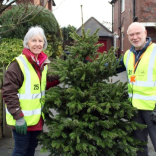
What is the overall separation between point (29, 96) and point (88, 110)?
771mm

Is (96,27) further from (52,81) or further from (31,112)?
(31,112)

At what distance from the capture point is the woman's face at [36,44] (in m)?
3.04

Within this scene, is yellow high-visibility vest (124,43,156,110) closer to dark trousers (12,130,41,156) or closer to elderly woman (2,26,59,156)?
elderly woman (2,26,59,156)

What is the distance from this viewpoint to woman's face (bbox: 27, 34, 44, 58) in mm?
3045

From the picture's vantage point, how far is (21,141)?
3.01 meters

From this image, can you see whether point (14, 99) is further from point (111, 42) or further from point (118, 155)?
point (111, 42)

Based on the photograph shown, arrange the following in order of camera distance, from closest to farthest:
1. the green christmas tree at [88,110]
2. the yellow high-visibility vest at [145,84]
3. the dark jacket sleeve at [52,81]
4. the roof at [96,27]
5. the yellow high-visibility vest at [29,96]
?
the green christmas tree at [88,110]
the yellow high-visibility vest at [29,96]
the yellow high-visibility vest at [145,84]
the dark jacket sleeve at [52,81]
the roof at [96,27]

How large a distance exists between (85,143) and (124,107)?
0.62 metres

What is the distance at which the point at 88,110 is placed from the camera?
2703 millimetres

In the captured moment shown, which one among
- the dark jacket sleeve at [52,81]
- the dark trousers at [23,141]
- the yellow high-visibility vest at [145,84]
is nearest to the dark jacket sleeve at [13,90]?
the dark trousers at [23,141]

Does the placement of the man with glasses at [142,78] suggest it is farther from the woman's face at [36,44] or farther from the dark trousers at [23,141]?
the dark trousers at [23,141]

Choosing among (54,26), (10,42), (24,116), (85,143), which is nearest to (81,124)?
(85,143)

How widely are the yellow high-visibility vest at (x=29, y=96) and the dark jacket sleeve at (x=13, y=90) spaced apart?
0.25 ft

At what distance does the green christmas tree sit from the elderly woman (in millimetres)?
160
